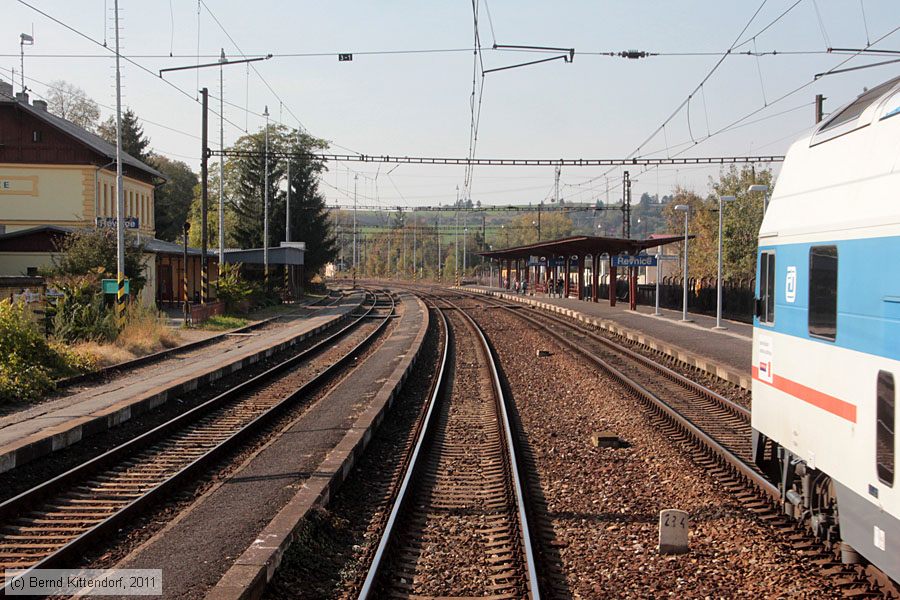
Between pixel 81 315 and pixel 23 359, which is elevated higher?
→ pixel 81 315

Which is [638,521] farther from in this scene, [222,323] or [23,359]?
[222,323]

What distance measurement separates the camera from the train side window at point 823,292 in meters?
6.16

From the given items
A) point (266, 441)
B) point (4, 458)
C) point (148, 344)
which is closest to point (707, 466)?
point (266, 441)

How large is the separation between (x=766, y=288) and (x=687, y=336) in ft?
62.6

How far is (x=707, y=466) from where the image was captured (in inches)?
400

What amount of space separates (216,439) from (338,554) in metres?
5.29

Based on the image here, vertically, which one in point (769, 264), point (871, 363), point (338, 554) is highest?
point (769, 264)

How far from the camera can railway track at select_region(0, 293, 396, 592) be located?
7.26 meters

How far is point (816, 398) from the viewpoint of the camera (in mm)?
6465

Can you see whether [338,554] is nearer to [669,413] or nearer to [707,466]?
[707,466]

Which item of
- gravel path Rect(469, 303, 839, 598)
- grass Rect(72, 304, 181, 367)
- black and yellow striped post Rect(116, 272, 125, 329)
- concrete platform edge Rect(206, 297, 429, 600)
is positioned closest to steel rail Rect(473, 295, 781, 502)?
gravel path Rect(469, 303, 839, 598)

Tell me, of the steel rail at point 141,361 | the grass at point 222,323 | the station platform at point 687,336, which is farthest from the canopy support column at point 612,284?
the steel rail at point 141,361

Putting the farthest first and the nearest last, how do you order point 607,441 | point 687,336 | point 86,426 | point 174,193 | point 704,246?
point 174,193
point 704,246
point 687,336
point 86,426
point 607,441

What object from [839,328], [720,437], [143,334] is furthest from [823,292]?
[143,334]
